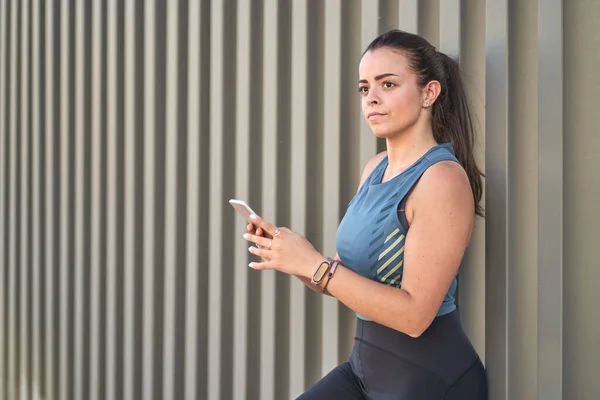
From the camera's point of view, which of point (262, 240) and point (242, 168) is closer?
point (262, 240)

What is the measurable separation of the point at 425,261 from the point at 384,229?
7.2 inches

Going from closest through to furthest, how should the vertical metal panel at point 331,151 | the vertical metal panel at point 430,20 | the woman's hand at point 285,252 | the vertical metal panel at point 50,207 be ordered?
the woman's hand at point 285,252 < the vertical metal panel at point 430,20 < the vertical metal panel at point 331,151 < the vertical metal panel at point 50,207

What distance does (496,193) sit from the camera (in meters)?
2.27

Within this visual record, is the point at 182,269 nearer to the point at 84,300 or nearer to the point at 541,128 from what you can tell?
the point at 84,300

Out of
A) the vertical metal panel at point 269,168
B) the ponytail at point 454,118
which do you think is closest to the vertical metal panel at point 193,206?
the vertical metal panel at point 269,168

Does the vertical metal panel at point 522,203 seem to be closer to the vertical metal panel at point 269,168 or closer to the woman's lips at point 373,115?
the woman's lips at point 373,115

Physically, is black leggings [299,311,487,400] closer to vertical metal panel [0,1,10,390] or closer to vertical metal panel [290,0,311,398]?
vertical metal panel [290,0,311,398]

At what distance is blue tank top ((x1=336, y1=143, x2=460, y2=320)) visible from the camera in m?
1.94

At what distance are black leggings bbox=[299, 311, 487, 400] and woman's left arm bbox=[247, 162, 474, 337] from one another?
107mm

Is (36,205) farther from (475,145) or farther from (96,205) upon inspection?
(475,145)

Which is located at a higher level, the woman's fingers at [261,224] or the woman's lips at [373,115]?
the woman's lips at [373,115]

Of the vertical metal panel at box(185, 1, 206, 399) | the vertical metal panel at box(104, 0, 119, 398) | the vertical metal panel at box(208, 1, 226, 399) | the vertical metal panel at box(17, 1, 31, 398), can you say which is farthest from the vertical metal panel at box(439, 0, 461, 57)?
the vertical metal panel at box(17, 1, 31, 398)

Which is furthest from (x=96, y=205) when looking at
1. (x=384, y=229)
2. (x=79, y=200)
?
(x=384, y=229)

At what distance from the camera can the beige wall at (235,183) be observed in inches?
85.1
